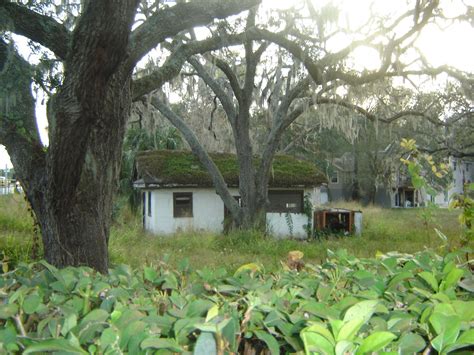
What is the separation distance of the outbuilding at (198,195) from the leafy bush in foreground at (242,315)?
670 inches

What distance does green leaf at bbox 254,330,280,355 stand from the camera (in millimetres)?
1290

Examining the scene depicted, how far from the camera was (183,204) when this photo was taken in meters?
20.8

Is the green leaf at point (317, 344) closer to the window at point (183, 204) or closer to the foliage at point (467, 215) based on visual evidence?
the foliage at point (467, 215)

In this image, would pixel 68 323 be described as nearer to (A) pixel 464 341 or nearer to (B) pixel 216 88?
(A) pixel 464 341

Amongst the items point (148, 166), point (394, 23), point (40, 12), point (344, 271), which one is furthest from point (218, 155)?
point (344, 271)

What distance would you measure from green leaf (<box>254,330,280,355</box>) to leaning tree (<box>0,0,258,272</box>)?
10.6 feet

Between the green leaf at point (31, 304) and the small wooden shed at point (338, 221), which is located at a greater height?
the green leaf at point (31, 304)

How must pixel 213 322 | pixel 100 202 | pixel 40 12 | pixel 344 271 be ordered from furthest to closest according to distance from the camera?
pixel 40 12
pixel 100 202
pixel 344 271
pixel 213 322

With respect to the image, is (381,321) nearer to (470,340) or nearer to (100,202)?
(470,340)

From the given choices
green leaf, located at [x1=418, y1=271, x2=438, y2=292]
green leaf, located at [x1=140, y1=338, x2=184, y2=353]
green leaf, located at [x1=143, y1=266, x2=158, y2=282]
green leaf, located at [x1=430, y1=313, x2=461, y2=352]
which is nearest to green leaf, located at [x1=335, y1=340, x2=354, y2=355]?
green leaf, located at [x1=430, y1=313, x2=461, y2=352]

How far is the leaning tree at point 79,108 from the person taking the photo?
400 cm

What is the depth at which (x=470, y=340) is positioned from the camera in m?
1.21

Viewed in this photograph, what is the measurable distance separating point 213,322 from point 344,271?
1.02 metres

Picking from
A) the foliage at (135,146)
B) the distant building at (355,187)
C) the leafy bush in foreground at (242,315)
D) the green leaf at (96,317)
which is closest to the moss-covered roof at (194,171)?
the foliage at (135,146)
